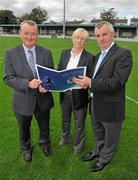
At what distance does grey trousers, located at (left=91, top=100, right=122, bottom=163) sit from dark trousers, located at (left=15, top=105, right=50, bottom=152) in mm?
785

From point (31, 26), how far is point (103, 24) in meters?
0.97

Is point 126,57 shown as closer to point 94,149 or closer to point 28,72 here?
point 28,72

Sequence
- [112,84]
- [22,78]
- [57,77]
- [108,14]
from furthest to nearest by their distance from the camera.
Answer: [108,14]
[22,78]
[57,77]
[112,84]

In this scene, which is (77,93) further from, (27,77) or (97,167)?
(97,167)

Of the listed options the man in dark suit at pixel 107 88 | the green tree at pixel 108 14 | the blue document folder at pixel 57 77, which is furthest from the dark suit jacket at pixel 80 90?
the green tree at pixel 108 14

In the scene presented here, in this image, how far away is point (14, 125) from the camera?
252 inches

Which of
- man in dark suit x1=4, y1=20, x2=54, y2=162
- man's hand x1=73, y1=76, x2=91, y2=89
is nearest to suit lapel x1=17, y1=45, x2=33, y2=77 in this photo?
man in dark suit x1=4, y1=20, x2=54, y2=162

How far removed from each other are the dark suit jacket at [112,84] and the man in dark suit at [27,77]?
784 mm

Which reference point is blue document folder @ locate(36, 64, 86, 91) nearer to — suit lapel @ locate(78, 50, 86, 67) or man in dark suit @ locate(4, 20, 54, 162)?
man in dark suit @ locate(4, 20, 54, 162)

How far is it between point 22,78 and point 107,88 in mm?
1203

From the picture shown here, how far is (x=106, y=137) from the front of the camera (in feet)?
14.1

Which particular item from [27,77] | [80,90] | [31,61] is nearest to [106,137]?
[80,90]

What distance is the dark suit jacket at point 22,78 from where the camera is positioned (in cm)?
410

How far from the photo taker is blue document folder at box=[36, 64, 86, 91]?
376 centimetres
